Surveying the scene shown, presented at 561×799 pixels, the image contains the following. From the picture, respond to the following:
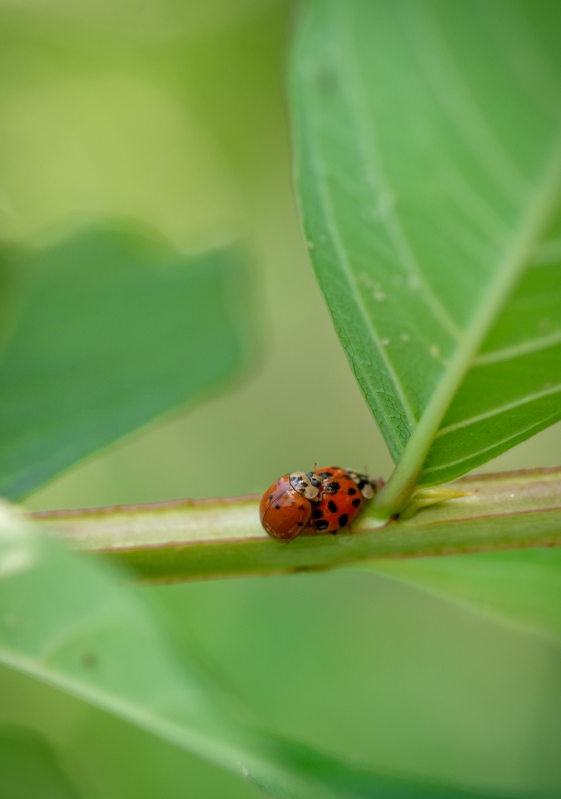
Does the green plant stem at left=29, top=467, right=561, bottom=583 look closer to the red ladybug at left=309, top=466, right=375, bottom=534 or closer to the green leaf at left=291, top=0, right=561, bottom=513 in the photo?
the red ladybug at left=309, top=466, right=375, bottom=534

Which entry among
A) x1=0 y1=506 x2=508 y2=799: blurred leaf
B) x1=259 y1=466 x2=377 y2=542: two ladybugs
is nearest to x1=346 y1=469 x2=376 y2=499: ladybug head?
x1=259 y1=466 x2=377 y2=542: two ladybugs

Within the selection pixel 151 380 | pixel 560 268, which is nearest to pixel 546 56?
pixel 560 268

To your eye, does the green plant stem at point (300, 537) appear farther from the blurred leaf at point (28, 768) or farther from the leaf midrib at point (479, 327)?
the blurred leaf at point (28, 768)

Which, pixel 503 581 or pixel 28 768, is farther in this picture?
pixel 503 581

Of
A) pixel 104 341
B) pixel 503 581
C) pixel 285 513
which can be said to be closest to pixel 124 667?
pixel 285 513

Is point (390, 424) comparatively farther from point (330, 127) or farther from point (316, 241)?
point (330, 127)

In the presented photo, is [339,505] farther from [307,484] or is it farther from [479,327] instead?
[479,327]
